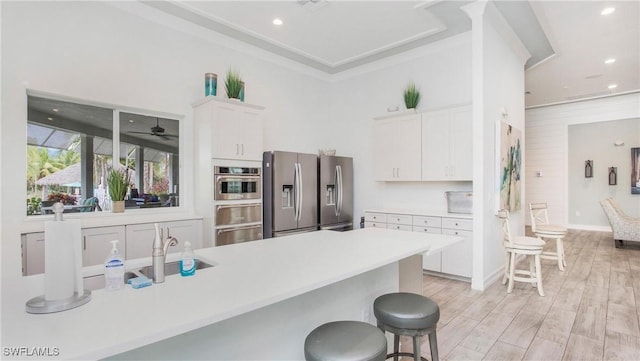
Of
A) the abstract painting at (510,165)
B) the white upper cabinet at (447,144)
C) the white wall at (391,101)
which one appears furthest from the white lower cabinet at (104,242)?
the abstract painting at (510,165)

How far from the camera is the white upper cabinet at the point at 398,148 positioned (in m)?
4.64

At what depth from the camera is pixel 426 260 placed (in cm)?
436

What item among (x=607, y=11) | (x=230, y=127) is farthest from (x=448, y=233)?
(x=607, y=11)

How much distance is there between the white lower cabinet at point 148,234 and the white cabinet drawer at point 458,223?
3030mm

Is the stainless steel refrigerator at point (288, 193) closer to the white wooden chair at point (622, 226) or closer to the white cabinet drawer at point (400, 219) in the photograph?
the white cabinet drawer at point (400, 219)

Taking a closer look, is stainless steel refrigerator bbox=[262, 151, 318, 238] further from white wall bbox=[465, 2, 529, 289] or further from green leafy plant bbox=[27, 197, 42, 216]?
green leafy plant bbox=[27, 197, 42, 216]

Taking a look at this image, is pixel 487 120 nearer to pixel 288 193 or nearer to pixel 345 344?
pixel 288 193

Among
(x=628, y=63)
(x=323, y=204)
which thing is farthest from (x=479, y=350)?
(x=628, y=63)

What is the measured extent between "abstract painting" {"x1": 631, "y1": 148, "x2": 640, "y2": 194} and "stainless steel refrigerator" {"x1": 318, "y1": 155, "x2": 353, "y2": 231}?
6.59m

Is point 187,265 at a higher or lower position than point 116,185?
lower

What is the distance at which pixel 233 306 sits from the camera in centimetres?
108

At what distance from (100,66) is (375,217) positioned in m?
3.87

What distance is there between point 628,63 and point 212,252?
23.8 ft

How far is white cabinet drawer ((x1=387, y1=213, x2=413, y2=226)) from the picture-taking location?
14.7 ft
